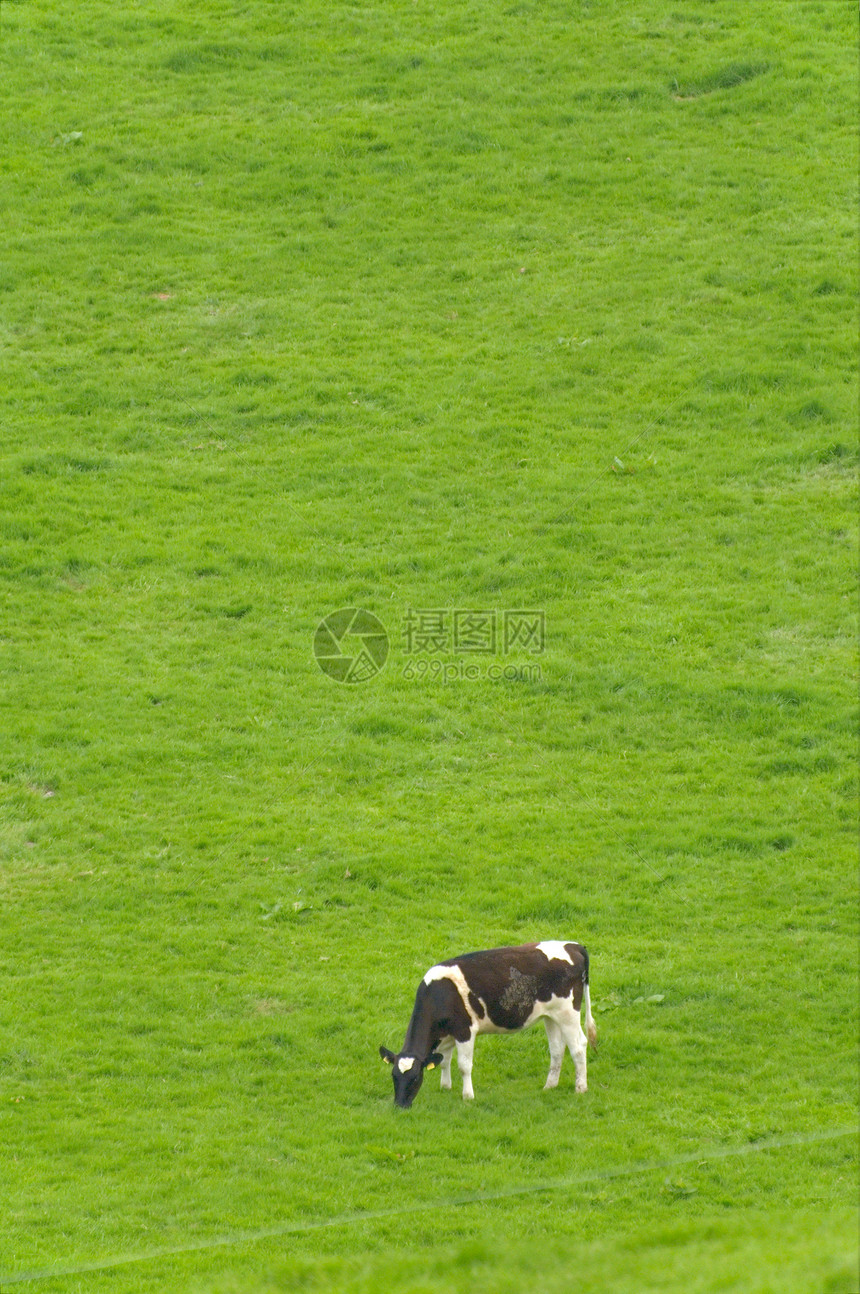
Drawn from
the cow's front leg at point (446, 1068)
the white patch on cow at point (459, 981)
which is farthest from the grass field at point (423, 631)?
the white patch on cow at point (459, 981)

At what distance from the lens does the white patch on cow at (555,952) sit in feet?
49.3

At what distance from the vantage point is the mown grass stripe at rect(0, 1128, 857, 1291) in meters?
12.0

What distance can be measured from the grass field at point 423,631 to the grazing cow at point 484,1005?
574mm

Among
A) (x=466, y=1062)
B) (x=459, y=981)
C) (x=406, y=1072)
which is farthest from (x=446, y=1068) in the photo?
(x=459, y=981)

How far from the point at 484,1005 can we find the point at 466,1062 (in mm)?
611

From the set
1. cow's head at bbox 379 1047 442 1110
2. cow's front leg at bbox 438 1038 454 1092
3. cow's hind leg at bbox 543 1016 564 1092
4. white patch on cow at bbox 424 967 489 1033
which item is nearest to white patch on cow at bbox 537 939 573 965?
cow's hind leg at bbox 543 1016 564 1092

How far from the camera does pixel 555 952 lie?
594 inches

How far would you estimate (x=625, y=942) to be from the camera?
59.7 feet

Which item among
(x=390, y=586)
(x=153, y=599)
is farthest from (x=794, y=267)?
(x=153, y=599)

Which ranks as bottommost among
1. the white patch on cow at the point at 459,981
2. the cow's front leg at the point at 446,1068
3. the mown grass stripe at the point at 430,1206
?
the cow's front leg at the point at 446,1068

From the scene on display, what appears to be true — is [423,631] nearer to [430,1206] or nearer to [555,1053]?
[555,1053]

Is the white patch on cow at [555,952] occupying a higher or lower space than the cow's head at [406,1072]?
higher

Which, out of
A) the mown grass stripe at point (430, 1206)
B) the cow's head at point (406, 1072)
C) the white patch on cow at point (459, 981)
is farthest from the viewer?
the white patch on cow at point (459, 981)

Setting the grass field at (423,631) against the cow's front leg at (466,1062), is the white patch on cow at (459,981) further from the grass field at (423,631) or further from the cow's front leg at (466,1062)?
the grass field at (423,631)
